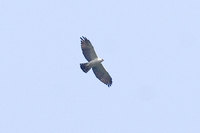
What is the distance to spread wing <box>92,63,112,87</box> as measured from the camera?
189 feet

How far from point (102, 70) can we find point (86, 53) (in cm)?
194

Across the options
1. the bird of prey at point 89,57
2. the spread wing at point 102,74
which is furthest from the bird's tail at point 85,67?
the spread wing at point 102,74

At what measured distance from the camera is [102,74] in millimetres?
58062

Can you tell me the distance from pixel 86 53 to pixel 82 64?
0.88 meters

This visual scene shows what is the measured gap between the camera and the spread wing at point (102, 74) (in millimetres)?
57700

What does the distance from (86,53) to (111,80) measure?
312cm

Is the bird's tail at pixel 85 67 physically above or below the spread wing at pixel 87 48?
below

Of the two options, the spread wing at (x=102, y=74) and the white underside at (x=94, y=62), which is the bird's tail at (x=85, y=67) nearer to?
the white underside at (x=94, y=62)

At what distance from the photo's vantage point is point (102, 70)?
57844 mm

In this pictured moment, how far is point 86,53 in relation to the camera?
56.8 m

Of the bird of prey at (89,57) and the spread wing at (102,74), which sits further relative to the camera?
the spread wing at (102,74)

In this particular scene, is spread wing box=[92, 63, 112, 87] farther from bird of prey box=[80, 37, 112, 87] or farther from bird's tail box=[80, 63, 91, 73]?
bird's tail box=[80, 63, 91, 73]

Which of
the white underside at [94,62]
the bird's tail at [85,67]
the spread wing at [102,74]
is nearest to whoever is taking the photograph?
the bird's tail at [85,67]

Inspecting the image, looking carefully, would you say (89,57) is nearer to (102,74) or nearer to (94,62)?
(94,62)
